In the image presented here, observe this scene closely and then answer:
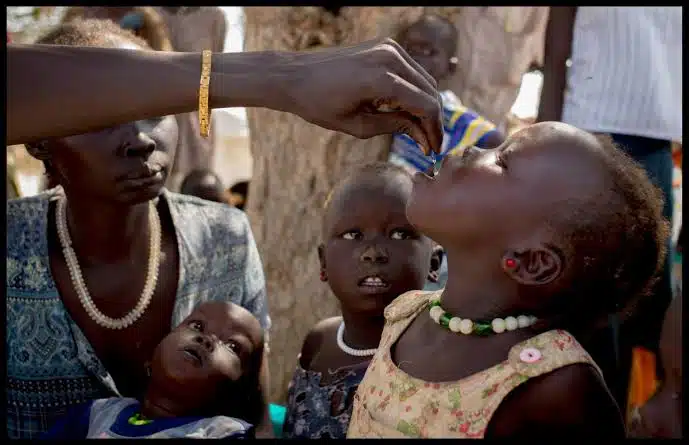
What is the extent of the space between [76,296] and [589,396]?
164cm

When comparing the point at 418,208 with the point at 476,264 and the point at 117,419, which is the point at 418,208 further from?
the point at 117,419

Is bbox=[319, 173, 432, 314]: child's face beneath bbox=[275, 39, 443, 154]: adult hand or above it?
beneath

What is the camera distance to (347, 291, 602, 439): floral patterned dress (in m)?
1.78

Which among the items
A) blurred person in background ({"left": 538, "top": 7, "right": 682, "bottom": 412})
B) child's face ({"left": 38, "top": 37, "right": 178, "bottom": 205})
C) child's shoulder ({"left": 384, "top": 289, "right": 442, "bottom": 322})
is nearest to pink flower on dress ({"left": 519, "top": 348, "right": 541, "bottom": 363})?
child's shoulder ({"left": 384, "top": 289, "right": 442, "bottom": 322})

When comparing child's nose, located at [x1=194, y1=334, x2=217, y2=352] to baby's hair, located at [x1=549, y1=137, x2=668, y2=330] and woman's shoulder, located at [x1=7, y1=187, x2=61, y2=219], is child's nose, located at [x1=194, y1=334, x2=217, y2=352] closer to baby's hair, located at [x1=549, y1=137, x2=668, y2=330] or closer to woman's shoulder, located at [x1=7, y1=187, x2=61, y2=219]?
woman's shoulder, located at [x1=7, y1=187, x2=61, y2=219]

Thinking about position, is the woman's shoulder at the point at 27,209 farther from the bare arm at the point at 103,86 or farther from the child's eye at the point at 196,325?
the bare arm at the point at 103,86

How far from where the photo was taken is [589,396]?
176 centimetres

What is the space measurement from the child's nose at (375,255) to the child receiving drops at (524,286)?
472 mm

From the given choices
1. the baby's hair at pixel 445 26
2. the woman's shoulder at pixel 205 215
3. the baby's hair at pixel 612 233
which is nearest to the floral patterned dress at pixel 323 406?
the woman's shoulder at pixel 205 215

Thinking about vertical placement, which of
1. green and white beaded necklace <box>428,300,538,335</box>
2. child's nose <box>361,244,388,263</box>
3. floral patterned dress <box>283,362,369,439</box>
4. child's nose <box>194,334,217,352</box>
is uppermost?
green and white beaded necklace <box>428,300,538,335</box>

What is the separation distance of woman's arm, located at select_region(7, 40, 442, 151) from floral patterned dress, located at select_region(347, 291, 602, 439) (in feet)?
1.59

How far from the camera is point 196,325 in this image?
2.61 m

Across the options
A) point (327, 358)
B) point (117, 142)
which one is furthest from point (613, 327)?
point (117, 142)
